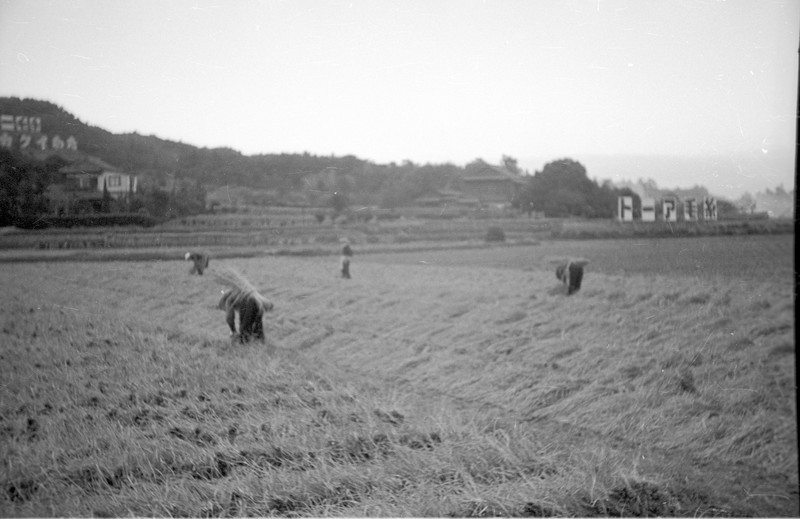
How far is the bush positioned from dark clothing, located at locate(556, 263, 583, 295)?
2.49 ft

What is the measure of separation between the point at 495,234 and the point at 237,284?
1.91 meters

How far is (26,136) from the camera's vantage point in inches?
130

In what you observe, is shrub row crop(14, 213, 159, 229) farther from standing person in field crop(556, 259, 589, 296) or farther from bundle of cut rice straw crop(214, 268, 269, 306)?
standing person in field crop(556, 259, 589, 296)

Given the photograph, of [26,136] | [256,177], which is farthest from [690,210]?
[26,136]

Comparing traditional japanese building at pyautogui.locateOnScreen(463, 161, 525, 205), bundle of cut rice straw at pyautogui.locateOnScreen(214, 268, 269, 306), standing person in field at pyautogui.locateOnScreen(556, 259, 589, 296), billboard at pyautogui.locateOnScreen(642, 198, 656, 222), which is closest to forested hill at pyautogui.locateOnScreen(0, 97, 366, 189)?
bundle of cut rice straw at pyautogui.locateOnScreen(214, 268, 269, 306)

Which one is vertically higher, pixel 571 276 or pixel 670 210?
pixel 670 210

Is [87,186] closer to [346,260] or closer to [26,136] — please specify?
[26,136]

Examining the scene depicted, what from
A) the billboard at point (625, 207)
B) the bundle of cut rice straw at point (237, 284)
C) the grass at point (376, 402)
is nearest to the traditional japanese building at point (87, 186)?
the grass at point (376, 402)

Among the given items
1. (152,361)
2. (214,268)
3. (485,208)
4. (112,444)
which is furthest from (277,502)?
(485,208)

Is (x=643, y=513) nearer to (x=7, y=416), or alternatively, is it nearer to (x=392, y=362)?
(x=392, y=362)

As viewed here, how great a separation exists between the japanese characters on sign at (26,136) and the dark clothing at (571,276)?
12.0 feet

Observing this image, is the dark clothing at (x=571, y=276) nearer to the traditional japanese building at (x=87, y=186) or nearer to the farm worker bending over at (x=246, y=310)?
the farm worker bending over at (x=246, y=310)

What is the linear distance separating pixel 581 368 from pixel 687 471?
1165 mm

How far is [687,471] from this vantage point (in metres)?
2.99
